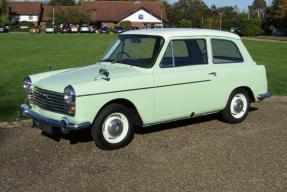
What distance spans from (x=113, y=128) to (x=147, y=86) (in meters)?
0.79

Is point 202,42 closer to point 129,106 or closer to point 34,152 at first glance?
point 129,106

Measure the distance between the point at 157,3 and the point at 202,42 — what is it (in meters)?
96.1

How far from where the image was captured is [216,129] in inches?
316

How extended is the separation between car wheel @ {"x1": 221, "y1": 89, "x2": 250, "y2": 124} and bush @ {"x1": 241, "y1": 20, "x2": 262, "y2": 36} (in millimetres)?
64412

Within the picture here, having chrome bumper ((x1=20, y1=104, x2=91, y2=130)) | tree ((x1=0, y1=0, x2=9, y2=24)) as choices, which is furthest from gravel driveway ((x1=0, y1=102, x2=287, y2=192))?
Answer: tree ((x1=0, y1=0, x2=9, y2=24))

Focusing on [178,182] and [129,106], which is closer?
[178,182]

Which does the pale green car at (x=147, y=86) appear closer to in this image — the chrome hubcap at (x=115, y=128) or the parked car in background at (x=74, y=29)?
the chrome hubcap at (x=115, y=128)

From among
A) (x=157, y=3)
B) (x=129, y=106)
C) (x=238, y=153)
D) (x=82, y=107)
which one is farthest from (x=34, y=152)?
(x=157, y=3)

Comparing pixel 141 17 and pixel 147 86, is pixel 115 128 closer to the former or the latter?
pixel 147 86

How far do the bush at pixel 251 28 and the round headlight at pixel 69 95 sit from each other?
67027 millimetres

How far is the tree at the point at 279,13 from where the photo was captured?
7368 cm

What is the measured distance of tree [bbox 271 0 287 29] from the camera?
73675 millimetres

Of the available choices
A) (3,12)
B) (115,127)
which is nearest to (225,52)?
(115,127)

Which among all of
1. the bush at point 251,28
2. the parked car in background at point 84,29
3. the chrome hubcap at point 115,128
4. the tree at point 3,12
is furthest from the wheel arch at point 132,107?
the tree at point 3,12
